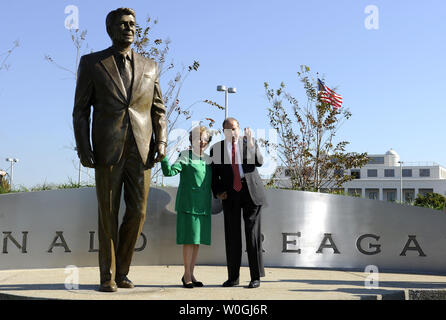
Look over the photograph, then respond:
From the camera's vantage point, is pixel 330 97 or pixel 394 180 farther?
pixel 394 180

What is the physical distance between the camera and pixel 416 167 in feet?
261

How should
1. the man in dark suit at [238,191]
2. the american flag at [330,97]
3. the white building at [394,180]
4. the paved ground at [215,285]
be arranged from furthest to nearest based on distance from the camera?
the white building at [394,180] < the american flag at [330,97] < the man in dark suit at [238,191] < the paved ground at [215,285]

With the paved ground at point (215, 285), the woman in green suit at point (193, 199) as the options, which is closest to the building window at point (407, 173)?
the paved ground at point (215, 285)

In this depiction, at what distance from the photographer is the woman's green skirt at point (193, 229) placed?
5457 millimetres

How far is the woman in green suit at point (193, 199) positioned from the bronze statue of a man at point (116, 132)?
1.66ft

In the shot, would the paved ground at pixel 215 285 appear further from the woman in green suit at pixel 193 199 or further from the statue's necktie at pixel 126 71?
the statue's necktie at pixel 126 71

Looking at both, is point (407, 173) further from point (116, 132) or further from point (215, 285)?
point (116, 132)

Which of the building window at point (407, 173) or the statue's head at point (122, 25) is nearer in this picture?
the statue's head at point (122, 25)

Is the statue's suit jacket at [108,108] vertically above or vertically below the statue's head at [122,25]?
below

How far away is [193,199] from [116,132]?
119 cm

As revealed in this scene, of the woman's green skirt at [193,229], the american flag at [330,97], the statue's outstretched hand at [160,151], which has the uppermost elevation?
the american flag at [330,97]

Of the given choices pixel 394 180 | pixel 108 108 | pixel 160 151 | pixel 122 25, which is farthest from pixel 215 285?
pixel 394 180

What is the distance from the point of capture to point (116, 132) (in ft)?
16.0
